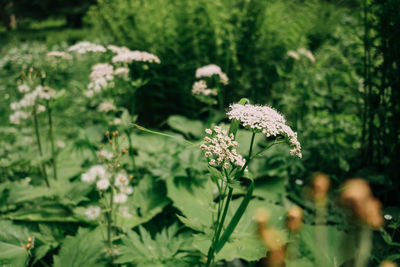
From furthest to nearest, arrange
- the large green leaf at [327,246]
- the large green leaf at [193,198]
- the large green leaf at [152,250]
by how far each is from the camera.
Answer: the large green leaf at [193,198] → the large green leaf at [327,246] → the large green leaf at [152,250]

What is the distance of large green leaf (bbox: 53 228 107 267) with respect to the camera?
5.28ft

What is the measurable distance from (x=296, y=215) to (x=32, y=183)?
2413mm

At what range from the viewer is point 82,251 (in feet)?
5.47

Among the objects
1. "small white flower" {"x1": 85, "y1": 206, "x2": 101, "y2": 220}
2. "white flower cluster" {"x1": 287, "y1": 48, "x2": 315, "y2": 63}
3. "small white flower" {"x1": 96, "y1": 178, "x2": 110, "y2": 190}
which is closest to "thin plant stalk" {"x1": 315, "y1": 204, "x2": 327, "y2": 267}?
"small white flower" {"x1": 96, "y1": 178, "x2": 110, "y2": 190}

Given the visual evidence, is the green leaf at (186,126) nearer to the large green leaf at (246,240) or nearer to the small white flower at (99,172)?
the large green leaf at (246,240)

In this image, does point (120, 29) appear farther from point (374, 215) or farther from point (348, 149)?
point (374, 215)

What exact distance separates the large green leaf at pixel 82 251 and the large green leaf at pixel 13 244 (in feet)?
0.77

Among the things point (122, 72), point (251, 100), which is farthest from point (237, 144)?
point (251, 100)

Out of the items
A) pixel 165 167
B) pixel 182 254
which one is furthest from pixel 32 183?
pixel 182 254

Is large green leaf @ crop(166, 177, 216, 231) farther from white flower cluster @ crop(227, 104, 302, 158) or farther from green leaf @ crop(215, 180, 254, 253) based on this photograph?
white flower cluster @ crop(227, 104, 302, 158)

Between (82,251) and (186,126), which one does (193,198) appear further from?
(186,126)

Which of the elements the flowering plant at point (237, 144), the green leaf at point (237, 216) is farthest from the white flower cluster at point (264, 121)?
the green leaf at point (237, 216)

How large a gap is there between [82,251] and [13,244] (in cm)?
56

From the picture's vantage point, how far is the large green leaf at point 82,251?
63.3 inches
